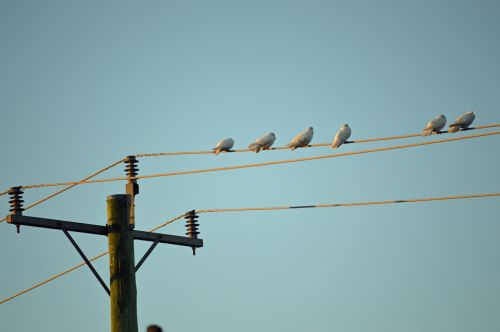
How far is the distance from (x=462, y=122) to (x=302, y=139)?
356cm

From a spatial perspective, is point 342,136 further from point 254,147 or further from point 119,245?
point 119,245

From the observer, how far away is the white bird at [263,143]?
21302 mm

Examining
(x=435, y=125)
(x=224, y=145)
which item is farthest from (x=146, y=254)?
(x=435, y=125)

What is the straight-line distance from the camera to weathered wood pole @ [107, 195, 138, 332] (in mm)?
16531

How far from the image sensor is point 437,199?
18.8m

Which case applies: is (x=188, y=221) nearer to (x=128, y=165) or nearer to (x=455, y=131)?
(x=128, y=165)

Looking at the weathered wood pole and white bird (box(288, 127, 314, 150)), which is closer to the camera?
the weathered wood pole

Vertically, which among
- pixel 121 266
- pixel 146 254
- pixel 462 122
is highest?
pixel 462 122

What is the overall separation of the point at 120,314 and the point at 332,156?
4941 millimetres

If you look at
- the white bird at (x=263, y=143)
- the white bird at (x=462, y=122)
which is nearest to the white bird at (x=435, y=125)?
the white bird at (x=462, y=122)

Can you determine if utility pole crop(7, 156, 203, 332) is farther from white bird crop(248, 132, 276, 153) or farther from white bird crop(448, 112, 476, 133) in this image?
white bird crop(448, 112, 476, 133)

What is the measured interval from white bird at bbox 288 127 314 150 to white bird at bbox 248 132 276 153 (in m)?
0.46

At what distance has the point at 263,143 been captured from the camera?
21625mm

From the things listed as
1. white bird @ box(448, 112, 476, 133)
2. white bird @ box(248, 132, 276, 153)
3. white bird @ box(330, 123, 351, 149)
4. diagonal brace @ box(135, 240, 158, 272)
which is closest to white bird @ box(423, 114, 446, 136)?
white bird @ box(448, 112, 476, 133)
